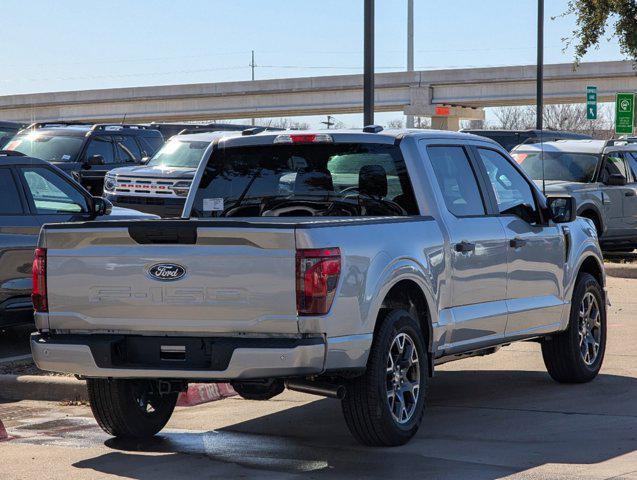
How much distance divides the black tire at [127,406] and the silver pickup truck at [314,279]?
11 millimetres

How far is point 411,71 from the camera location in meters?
83.1

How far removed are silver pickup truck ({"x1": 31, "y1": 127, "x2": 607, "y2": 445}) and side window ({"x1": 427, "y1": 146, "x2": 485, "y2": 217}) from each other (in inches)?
0.6

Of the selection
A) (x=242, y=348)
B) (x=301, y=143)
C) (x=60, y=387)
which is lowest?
(x=60, y=387)

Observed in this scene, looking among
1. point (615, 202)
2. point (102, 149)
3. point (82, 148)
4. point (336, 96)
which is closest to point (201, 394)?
point (615, 202)

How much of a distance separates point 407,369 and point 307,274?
1.19m

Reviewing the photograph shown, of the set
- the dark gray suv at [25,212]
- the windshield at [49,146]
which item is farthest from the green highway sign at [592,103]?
the dark gray suv at [25,212]

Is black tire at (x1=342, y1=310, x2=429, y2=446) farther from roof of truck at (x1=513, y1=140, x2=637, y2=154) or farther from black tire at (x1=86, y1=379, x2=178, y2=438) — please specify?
roof of truck at (x1=513, y1=140, x2=637, y2=154)

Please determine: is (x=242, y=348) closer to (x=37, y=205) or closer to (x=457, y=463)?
(x=457, y=463)

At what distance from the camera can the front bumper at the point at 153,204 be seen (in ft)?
73.0

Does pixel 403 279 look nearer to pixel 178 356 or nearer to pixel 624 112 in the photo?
pixel 178 356

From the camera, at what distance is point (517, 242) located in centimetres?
924

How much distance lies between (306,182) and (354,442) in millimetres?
1830

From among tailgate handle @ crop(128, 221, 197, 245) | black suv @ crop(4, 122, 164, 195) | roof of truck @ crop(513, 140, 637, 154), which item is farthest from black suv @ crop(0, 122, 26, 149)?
tailgate handle @ crop(128, 221, 197, 245)

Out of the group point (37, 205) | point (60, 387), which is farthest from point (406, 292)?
point (37, 205)
